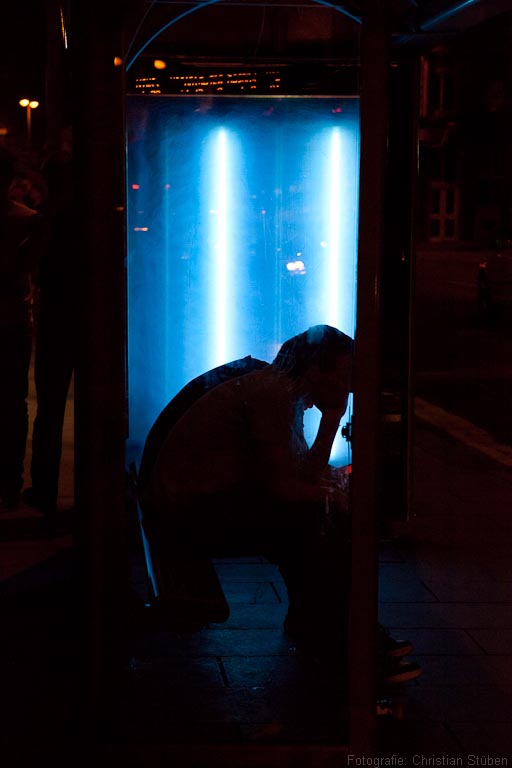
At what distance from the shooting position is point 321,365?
3.94 metres

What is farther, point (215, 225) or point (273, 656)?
point (215, 225)

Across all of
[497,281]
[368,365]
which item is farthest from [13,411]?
[497,281]

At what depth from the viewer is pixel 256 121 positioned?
5547mm

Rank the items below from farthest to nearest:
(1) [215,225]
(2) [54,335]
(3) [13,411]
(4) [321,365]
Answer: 1. (3) [13,411]
2. (2) [54,335]
3. (1) [215,225]
4. (4) [321,365]

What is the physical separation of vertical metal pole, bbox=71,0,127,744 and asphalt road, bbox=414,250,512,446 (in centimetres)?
256

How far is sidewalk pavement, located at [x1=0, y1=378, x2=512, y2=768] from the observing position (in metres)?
3.76

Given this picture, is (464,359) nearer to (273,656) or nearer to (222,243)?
(222,243)

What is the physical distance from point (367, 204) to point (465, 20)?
75.3 inches

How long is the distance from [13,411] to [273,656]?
2.64 meters

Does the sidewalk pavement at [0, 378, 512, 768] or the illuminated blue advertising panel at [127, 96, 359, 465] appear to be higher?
the illuminated blue advertising panel at [127, 96, 359, 465]

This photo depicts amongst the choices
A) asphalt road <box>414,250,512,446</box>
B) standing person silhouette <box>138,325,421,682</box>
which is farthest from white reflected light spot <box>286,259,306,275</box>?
standing person silhouette <box>138,325,421,682</box>

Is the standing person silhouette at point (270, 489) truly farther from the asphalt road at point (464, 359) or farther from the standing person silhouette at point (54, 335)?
the standing person silhouette at point (54, 335)

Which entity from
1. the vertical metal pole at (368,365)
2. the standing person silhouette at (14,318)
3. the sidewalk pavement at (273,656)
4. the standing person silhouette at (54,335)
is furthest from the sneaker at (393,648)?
the standing person silhouette at (14,318)

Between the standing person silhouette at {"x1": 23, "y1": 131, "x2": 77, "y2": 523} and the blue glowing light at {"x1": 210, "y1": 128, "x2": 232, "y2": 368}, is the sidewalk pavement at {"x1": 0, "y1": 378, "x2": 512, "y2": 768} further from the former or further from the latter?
the blue glowing light at {"x1": 210, "y1": 128, "x2": 232, "y2": 368}
